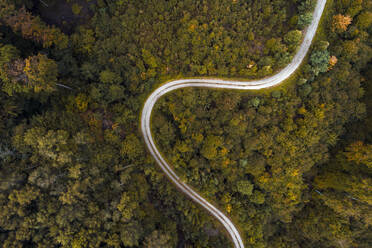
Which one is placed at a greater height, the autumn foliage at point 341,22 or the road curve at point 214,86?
the autumn foliage at point 341,22

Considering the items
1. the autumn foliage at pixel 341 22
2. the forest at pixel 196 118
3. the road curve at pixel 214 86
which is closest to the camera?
the forest at pixel 196 118

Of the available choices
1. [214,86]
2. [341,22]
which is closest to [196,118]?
[214,86]

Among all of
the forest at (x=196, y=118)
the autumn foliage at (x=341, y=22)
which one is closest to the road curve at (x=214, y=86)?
the forest at (x=196, y=118)

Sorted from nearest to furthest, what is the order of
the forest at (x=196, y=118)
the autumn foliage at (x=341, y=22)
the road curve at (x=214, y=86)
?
1. the forest at (x=196, y=118)
2. the autumn foliage at (x=341, y=22)
3. the road curve at (x=214, y=86)

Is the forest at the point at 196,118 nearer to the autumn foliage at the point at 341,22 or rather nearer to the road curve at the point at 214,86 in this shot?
the autumn foliage at the point at 341,22

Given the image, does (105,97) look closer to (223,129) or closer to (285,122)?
(223,129)

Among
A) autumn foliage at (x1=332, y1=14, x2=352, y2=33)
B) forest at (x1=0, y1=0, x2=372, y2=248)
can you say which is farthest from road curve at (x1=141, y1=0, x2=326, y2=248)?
autumn foliage at (x1=332, y1=14, x2=352, y2=33)

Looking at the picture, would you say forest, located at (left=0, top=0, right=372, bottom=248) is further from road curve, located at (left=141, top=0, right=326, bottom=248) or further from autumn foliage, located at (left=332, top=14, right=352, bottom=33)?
road curve, located at (left=141, top=0, right=326, bottom=248)

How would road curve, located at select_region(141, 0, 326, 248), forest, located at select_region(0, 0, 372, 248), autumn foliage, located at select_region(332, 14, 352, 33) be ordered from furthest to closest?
road curve, located at select_region(141, 0, 326, 248) → autumn foliage, located at select_region(332, 14, 352, 33) → forest, located at select_region(0, 0, 372, 248)
